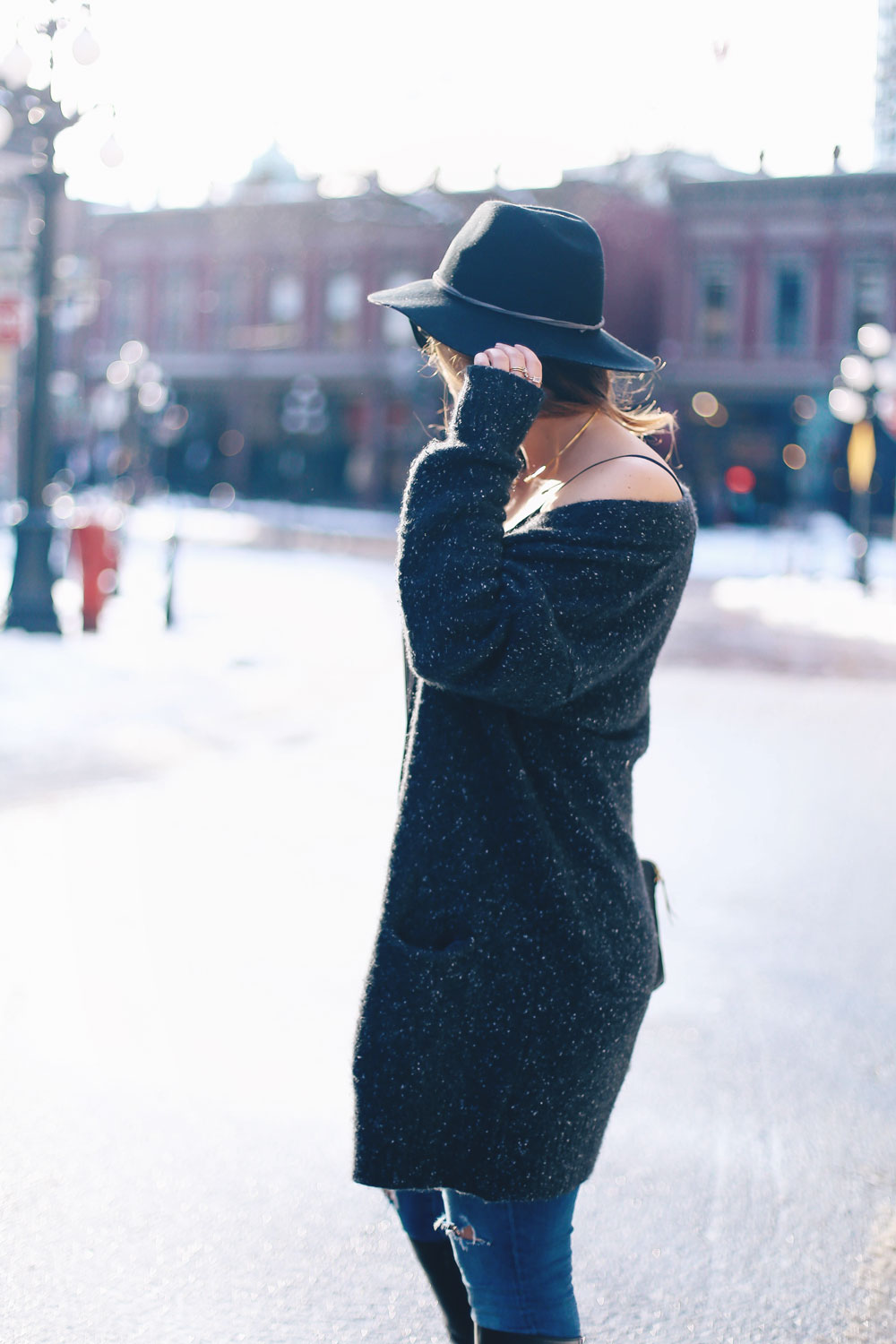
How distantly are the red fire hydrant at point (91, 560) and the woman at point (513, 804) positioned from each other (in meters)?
12.2

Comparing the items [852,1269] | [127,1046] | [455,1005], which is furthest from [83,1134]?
[455,1005]

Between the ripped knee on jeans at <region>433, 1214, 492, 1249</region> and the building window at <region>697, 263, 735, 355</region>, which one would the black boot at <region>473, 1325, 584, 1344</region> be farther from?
the building window at <region>697, 263, 735, 355</region>

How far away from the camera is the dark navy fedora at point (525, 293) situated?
192 cm

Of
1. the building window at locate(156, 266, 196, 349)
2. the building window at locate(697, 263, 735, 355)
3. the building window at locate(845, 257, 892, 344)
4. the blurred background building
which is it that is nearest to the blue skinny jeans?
the blurred background building

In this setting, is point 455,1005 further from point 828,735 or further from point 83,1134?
point 828,735

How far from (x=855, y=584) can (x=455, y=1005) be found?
2395cm

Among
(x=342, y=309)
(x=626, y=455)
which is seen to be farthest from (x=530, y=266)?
(x=342, y=309)

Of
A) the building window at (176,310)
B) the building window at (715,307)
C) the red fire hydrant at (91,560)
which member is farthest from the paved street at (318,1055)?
the building window at (176,310)

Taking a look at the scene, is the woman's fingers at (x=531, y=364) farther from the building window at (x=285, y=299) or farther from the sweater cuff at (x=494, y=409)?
the building window at (x=285, y=299)

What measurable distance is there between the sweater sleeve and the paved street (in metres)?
1.62

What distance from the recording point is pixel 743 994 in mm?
4898

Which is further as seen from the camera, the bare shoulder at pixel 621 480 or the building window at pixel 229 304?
the building window at pixel 229 304

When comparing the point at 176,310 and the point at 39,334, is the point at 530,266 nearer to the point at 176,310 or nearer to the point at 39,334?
the point at 39,334

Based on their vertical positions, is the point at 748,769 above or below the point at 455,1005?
below
